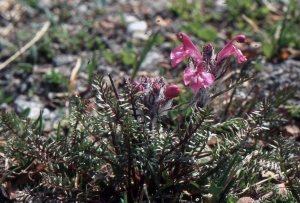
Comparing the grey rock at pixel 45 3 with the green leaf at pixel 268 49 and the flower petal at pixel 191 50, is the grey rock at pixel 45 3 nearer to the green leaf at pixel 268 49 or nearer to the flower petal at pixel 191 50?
the green leaf at pixel 268 49

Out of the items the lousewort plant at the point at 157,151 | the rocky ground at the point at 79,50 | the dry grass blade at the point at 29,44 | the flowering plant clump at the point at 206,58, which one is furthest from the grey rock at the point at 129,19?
the flowering plant clump at the point at 206,58

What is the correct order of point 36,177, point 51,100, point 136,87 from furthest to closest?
point 51,100 → point 36,177 → point 136,87

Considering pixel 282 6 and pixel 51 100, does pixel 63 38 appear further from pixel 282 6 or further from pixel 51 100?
pixel 282 6

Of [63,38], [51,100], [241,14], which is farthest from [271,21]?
[51,100]

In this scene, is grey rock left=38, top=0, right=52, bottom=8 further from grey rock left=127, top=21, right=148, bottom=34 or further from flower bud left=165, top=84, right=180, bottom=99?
flower bud left=165, top=84, right=180, bottom=99

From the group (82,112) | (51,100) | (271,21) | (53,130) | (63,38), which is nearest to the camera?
(82,112)

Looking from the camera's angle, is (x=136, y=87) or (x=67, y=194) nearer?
(x=136, y=87)

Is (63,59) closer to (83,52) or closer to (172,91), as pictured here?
(83,52)
